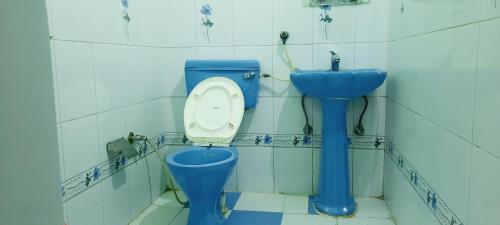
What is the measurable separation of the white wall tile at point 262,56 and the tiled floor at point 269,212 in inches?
26.5

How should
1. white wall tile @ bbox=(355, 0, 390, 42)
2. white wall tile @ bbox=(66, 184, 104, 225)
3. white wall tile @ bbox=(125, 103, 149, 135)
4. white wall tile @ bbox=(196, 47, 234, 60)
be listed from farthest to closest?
white wall tile @ bbox=(196, 47, 234, 60) < white wall tile @ bbox=(355, 0, 390, 42) < white wall tile @ bbox=(125, 103, 149, 135) < white wall tile @ bbox=(66, 184, 104, 225)

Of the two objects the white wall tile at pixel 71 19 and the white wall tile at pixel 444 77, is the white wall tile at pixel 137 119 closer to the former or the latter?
the white wall tile at pixel 71 19

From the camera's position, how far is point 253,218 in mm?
2168

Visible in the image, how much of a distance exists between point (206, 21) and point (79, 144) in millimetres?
1126

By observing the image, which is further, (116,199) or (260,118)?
(260,118)

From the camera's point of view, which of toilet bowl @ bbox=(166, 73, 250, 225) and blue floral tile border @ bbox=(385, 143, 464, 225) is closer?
blue floral tile border @ bbox=(385, 143, 464, 225)

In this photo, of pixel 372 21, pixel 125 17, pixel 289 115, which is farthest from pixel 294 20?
pixel 125 17

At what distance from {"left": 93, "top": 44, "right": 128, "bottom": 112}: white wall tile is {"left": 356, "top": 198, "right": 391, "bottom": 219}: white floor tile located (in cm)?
146

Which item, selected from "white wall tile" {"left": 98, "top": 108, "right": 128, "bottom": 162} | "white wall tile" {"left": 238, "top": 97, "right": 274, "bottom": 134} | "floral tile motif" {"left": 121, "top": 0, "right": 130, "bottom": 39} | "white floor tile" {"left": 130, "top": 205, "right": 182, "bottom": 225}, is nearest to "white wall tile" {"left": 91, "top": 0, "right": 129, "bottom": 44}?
"floral tile motif" {"left": 121, "top": 0, "right": 130, "bottom": 39}

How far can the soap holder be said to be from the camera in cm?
189

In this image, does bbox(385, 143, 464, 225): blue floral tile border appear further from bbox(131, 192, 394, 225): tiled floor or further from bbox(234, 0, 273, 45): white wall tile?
bbox(234, 0, 273, 45): white wall tile

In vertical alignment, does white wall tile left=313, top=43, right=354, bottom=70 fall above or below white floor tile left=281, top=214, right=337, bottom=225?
above

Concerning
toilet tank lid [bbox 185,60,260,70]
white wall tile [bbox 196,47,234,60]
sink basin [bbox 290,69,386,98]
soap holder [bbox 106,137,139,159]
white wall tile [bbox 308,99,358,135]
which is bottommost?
soap holder [bbox 106,137,139,159]

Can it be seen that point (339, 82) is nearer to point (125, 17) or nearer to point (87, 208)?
point (125, 17)
